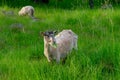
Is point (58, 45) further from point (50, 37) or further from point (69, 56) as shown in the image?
point (50, 37)

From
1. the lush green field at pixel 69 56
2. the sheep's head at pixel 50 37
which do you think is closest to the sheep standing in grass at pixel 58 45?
the sheep's head at pixel 50 37

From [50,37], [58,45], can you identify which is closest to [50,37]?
[50,37]

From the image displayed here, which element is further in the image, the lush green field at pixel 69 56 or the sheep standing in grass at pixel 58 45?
the sheep standing in grass at pixel 58 45

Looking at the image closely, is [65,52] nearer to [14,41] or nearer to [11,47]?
[11,47]

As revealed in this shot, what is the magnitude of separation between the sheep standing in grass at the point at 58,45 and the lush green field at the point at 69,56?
175mm

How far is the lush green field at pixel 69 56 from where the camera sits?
19.7 feet

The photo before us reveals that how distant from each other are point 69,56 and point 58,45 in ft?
1.18

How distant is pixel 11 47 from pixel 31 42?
728mm

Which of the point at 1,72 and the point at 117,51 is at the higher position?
the point at 117,51

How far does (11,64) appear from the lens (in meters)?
7.44

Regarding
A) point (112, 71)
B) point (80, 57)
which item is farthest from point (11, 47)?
point (112, 71)

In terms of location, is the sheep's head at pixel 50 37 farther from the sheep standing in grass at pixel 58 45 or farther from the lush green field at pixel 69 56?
the lush green field at pixel 69 56

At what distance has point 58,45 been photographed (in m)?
7.54

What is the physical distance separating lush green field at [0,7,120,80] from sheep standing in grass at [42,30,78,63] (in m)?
0.17
